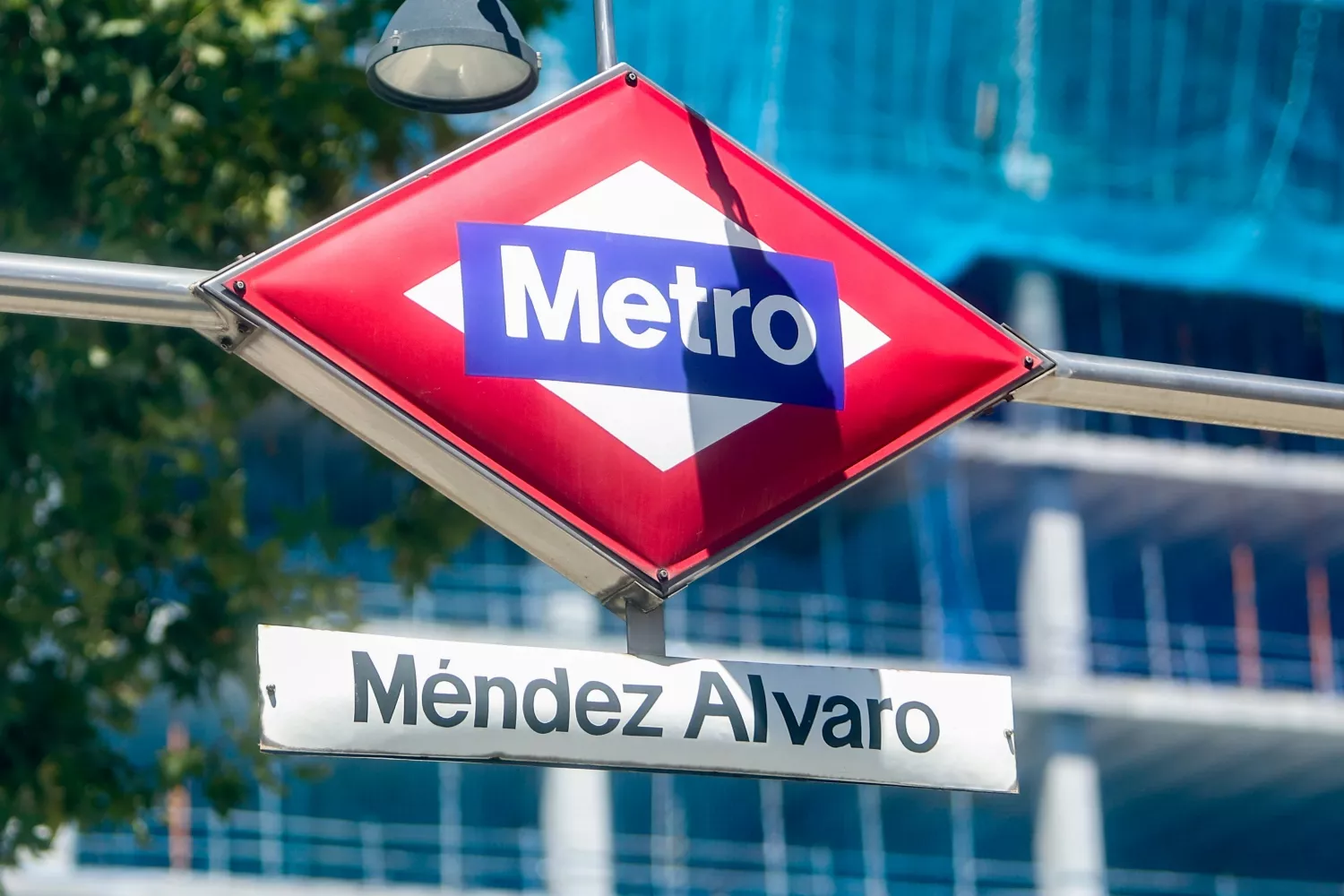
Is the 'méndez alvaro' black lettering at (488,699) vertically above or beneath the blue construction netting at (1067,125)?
beneath

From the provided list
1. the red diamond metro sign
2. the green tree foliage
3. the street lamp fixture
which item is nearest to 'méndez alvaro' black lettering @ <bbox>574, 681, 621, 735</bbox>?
the red diamond metro sign

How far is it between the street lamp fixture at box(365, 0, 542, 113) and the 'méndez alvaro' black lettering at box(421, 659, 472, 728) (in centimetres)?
193

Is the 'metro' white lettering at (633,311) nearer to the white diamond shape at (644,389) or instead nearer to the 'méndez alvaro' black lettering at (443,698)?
the white diamond shape at (644,389)

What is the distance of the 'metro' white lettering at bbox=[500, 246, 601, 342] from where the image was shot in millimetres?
4379

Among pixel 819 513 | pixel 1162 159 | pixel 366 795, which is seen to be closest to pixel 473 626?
pixel 366 795

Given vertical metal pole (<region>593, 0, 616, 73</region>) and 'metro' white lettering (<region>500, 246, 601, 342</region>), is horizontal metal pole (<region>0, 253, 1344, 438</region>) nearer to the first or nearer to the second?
'metro' white lettering (<region>500, 246, 601, 342</region>)

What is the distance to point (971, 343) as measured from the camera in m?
4.69

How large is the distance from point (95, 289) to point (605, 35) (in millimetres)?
1388

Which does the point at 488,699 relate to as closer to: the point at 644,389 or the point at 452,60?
the point at 644,389

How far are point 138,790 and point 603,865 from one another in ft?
62.1

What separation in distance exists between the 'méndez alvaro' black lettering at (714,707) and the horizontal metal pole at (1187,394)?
90 cm

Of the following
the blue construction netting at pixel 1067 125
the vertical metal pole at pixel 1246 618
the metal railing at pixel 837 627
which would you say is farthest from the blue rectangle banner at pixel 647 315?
the vertical metal pole at pixel 1246 618

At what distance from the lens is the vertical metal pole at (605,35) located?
4934 millimetres

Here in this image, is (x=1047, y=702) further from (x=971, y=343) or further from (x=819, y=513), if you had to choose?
(x=971, y=343)
